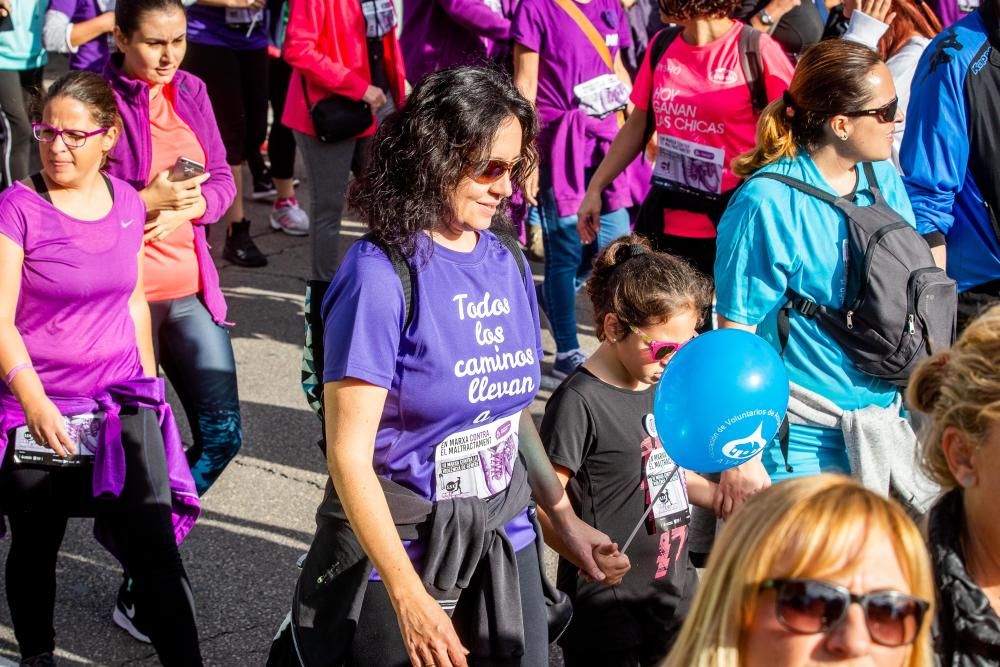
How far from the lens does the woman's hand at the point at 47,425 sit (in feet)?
11.0

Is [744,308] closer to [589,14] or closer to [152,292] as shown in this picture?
[152,292]

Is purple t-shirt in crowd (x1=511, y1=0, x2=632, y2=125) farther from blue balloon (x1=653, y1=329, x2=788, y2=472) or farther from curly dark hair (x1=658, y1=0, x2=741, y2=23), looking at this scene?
blue balloon (x1=653, y1=329, x2=788, y2=472)

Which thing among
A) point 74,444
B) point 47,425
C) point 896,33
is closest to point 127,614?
point 74,444

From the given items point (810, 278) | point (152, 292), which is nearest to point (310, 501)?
point (152, 292)

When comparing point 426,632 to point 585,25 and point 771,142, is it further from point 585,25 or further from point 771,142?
point 585,25

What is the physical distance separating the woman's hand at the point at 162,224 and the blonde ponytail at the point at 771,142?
1740 millimetres

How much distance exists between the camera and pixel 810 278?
10.8ft

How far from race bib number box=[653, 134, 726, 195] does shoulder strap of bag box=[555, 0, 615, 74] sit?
3.66 ft

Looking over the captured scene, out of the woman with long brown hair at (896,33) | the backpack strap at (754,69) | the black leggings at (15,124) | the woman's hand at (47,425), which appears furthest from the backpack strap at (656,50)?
the black leggings at (15,124)

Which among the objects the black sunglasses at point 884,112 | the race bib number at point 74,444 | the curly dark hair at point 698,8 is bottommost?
the race bib number at point 74,444

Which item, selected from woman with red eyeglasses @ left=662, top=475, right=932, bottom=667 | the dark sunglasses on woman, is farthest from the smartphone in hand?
woman with red eyeglasses @ left=662, top=475, right=932, bottom=667

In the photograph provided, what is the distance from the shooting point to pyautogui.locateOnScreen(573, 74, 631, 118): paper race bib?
19.1 ft

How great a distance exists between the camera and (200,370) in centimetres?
420

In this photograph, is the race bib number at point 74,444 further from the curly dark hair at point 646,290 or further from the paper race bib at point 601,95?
the paper race bib at point 601,95
